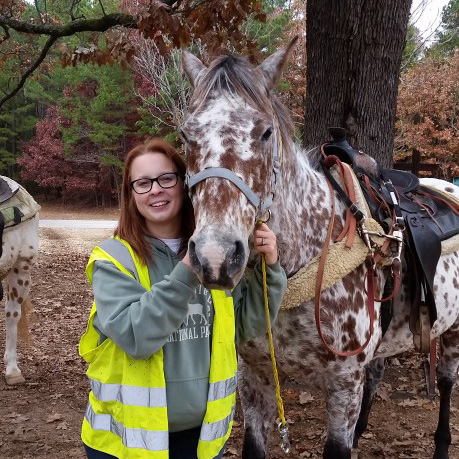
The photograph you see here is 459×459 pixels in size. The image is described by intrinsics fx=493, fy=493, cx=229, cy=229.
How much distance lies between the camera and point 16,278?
503 centimetres

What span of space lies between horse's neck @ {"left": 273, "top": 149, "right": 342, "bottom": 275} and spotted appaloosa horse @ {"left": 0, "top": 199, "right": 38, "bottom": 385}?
345 centimetres

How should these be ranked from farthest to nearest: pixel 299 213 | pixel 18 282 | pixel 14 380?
1. pixel 18 282
2. pixel 14 380
3. pixel 299 213

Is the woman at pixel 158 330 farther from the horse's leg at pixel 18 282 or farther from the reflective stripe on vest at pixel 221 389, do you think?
the horse's leg at pixel 18 282

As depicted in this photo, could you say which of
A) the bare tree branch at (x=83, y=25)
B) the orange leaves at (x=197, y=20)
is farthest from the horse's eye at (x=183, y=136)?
the bare tree branch at (x=83, y=25)

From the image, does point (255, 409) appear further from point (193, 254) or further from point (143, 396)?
point (193, 254)

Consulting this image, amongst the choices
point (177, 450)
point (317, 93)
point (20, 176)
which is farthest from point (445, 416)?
point (20, 176)

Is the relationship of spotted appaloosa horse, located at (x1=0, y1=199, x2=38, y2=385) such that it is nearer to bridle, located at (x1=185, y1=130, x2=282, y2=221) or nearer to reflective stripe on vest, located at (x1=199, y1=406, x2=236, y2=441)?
reflective stripe on vest, located at (x1=199, y1=406, x2=236, y2=441)

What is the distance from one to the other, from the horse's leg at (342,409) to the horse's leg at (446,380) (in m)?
1.44

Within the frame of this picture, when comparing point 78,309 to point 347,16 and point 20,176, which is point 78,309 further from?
point 20,176

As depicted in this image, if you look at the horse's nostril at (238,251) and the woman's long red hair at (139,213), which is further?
the woman's long red hair at (139,213)

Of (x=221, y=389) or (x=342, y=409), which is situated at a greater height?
(x=221, y=389)

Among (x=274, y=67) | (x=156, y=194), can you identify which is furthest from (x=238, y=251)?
(x=274, y=67)

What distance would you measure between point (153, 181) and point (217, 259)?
540 mm

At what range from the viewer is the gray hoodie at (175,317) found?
64.6 inches
